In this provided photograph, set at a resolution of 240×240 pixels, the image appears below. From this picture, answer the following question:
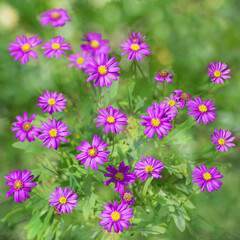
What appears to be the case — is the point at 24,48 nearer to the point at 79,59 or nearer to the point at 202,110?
the point at 79,59

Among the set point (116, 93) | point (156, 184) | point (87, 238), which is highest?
point (116, 93)

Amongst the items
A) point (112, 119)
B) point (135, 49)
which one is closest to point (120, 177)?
point (112, 119)

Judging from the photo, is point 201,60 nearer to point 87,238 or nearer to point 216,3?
point 216,3

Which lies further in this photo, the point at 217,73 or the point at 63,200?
the point at 217,73

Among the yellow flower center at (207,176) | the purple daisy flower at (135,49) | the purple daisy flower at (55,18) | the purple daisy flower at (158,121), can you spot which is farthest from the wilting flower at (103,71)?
the yellow flower center at (207,176)

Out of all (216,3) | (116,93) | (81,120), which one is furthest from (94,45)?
(216,3)

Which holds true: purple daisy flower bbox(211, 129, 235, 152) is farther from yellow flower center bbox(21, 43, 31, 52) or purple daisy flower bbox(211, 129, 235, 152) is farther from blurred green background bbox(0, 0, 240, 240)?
yellow flower center bbox(21, 43, 31, 52)

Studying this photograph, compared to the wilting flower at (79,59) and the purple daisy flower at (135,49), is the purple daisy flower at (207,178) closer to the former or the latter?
the purple daisy flower at (135,49)
